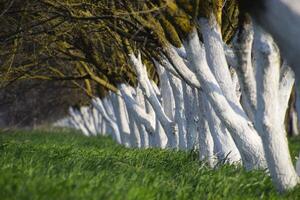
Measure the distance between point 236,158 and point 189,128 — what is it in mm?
3280

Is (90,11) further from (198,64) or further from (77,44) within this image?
(198,64)

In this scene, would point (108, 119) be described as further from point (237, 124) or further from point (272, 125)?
point (272, 125)

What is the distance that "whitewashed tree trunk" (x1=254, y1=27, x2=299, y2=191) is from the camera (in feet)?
27.4

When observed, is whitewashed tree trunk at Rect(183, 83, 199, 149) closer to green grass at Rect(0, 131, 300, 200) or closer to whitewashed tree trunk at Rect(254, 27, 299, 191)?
green grass at Rect(0, 131, 300, 200)

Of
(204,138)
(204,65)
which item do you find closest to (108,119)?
(204,138)

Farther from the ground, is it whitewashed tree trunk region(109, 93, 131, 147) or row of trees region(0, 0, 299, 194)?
row of trees region(0, 0, 299, 194)

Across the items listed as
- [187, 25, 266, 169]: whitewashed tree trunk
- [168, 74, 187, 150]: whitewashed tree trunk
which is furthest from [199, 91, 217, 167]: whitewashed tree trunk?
[168, 74, 187, 150]: whitewashed tree trunk

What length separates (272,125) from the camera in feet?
27.6

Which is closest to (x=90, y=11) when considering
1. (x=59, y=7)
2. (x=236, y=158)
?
(x=59, y=7)

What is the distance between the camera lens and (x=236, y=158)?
38.7ft

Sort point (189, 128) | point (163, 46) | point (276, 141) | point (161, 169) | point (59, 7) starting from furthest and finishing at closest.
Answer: point (189, 128) < point (59, 7) < point (163, 46) < point (161, 169) < point (276, 141)

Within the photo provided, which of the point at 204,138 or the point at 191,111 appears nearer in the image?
the point at 204,138

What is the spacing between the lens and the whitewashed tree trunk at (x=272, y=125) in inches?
329

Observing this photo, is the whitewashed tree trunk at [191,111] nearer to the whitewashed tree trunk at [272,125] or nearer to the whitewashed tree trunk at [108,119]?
the whitewashed tree trunk at [272,125]
